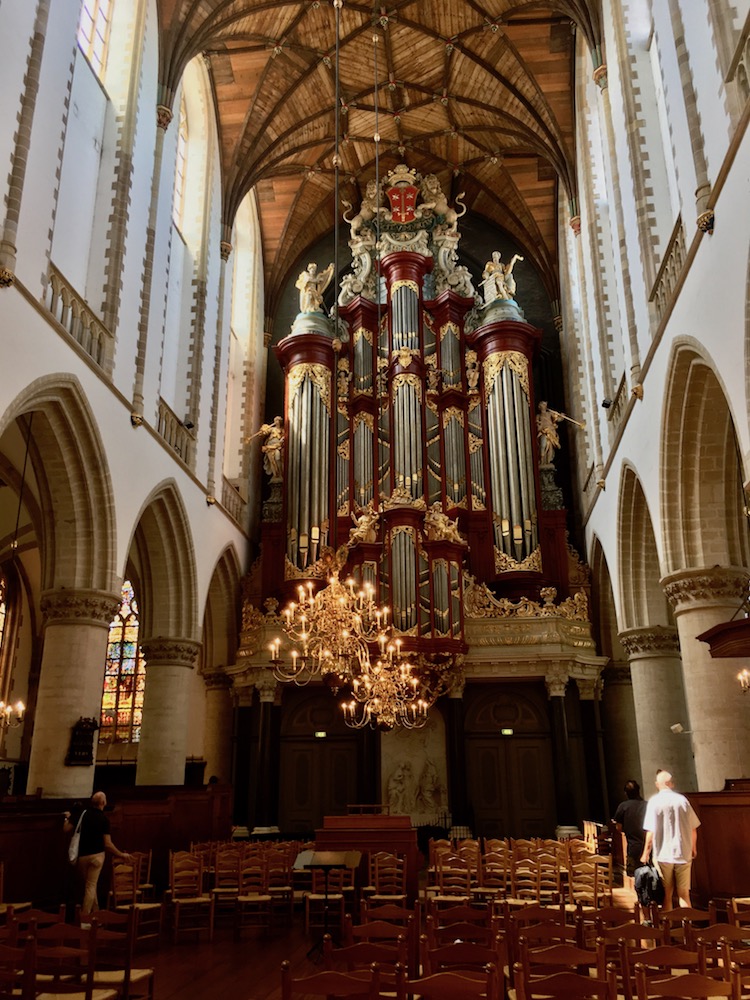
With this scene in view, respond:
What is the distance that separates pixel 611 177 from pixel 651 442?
5.54 metres

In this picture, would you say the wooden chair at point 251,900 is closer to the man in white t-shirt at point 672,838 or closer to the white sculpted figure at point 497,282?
the man in white t-shirt at point 672,838

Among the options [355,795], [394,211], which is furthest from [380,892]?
[394,211]

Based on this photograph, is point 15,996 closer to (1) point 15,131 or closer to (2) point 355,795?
(1) point 15,131

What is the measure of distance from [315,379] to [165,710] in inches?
363

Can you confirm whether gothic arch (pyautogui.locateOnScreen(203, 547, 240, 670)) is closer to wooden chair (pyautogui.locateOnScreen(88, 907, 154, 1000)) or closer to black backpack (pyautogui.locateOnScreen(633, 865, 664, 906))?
black backpack (pyautogui.locateOnScreen(633, 865, 664, 906))

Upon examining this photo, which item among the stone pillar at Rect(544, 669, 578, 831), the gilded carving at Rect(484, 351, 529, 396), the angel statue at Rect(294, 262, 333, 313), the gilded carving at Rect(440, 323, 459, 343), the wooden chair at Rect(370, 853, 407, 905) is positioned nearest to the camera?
the wooden chair at Rect(370, 853, 407, 905)

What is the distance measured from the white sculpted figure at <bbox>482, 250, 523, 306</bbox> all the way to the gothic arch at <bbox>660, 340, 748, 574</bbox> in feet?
38.7

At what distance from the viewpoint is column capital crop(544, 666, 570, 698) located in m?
18.8

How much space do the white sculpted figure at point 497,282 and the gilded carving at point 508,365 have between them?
198cm

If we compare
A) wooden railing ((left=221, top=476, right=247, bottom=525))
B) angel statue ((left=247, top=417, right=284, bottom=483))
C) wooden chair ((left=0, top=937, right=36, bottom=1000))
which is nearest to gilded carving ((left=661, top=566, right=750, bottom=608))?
wooden chair ((left=0, top=937, right=36, bottom=1000))

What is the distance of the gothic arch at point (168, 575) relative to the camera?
17.5 meters

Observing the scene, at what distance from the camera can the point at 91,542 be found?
45.9ft

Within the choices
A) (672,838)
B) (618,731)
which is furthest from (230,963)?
(618,731)

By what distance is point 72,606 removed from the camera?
1362 centimetres
